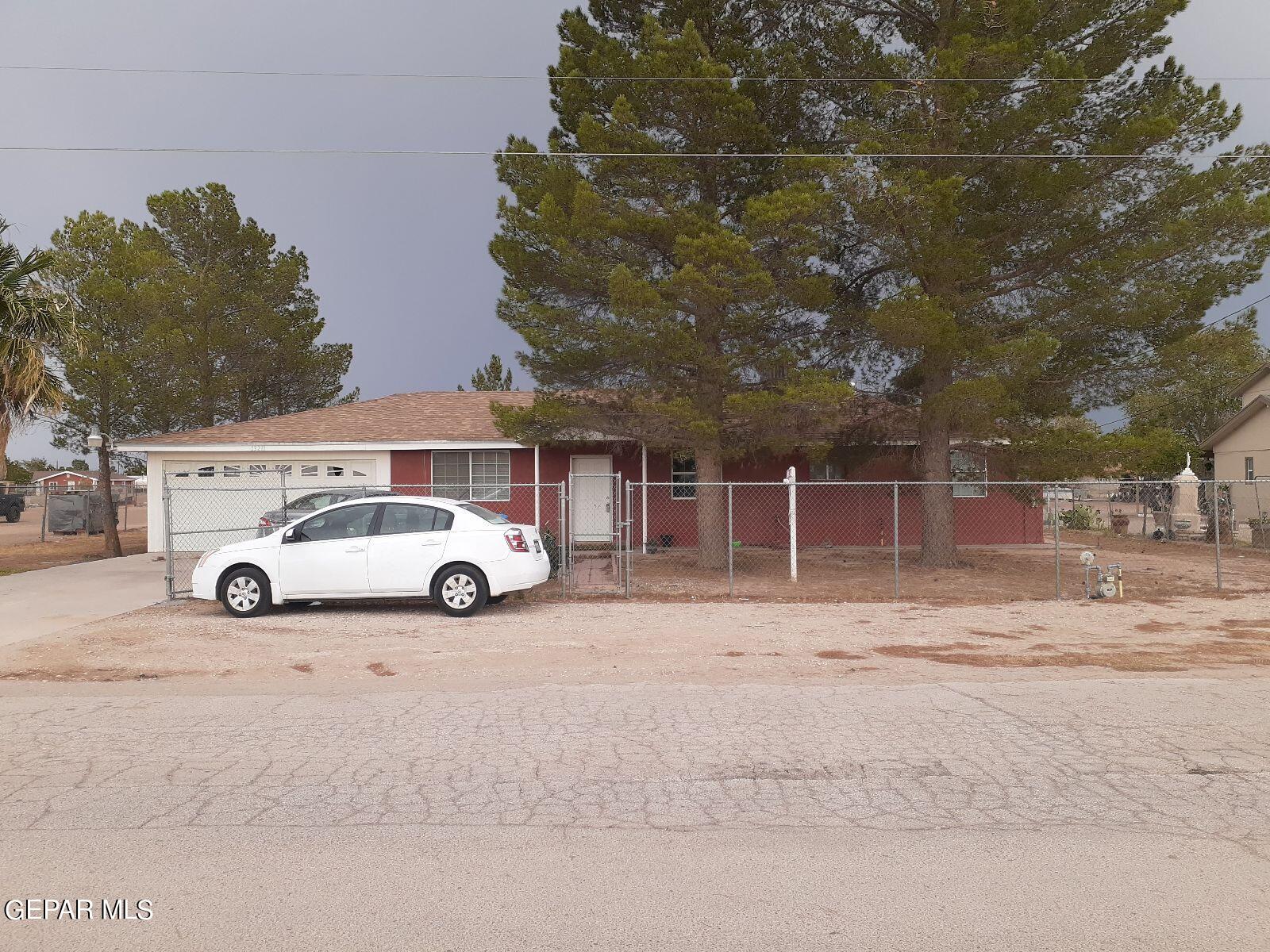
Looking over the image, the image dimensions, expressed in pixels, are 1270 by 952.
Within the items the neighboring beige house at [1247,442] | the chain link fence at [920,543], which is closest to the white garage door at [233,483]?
the chain link fence at [920,543]

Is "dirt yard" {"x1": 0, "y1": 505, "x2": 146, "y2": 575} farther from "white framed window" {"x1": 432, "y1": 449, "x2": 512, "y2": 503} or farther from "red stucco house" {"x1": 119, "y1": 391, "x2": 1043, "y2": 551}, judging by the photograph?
"white framed window" {"x1": 432, "y1": 449, "x2": 512, "y2": 503}

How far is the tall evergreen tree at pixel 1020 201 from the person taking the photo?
47.9 feet

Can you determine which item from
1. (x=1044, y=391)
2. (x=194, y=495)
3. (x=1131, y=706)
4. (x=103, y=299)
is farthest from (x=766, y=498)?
(x=103, y=299)

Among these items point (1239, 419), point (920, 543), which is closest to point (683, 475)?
point (920, 543)

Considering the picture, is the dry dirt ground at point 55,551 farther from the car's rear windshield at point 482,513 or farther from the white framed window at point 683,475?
the white framed window at point 683,475

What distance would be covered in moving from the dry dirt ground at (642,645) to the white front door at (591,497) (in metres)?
8.78

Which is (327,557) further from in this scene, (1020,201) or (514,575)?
(1020,201)

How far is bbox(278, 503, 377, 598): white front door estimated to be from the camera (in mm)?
11641

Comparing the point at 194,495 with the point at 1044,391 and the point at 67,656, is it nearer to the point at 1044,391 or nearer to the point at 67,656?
the point at 67,656

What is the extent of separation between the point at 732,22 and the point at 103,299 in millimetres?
17367

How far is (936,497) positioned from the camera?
17.7 metres

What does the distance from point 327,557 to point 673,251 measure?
8035 millimetres

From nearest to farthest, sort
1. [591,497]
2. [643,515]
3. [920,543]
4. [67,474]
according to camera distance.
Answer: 1. [643,515]
2. [920,543]
3. [591,497]
4. [67,474]

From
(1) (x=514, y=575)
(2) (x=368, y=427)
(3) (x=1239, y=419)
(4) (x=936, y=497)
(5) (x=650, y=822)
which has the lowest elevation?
(5) (x=650, y=822)
